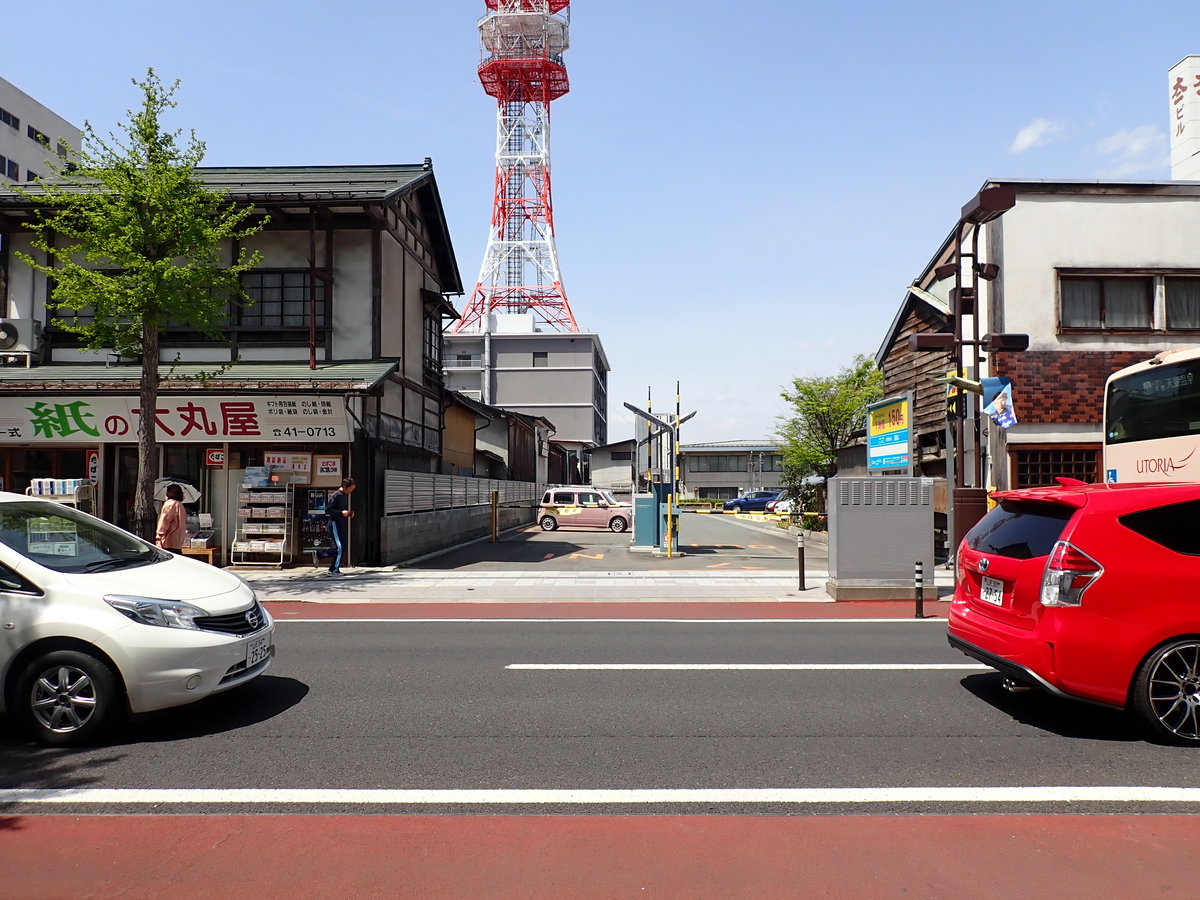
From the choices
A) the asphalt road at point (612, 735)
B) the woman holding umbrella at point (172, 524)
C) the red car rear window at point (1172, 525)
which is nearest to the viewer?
the asphalt road at point (612, 735)

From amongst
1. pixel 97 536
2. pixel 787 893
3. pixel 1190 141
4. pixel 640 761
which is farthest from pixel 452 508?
pixel 1190 141

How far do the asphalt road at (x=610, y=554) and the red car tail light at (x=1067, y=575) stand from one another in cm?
1274

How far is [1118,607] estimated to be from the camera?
5570 mm

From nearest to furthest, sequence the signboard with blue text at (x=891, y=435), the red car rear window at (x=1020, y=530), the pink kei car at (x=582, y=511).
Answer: the red car rear window at (x=1020, y=530) < the signboard with blue text at (x=891, y=435) < the pink kei car at (x=582, y=511)

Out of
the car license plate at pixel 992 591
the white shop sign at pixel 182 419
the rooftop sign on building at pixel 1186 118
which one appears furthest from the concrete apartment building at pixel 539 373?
the car license plate at pixel 992 591

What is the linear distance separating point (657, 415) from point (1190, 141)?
29320 millimetres

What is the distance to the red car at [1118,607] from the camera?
18.2ft

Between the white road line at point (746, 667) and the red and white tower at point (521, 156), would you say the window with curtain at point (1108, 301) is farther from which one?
the red and white tower at point (521, 156)

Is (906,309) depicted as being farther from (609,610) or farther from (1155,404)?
(609,610)

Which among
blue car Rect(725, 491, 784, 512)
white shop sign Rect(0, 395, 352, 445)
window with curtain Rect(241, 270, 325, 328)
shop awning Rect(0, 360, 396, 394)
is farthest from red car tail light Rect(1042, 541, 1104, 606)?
blue car Rect(725, 491, 784, 512)

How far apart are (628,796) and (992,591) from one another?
3.39m

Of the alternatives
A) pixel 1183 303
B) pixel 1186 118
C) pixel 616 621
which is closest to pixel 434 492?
pixel 616 621

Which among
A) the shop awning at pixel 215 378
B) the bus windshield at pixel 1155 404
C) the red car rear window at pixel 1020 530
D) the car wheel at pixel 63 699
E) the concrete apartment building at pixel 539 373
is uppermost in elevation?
the concrete apartment building at pixel 539 373

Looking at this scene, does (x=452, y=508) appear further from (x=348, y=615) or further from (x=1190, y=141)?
(x=1190, y=141)
